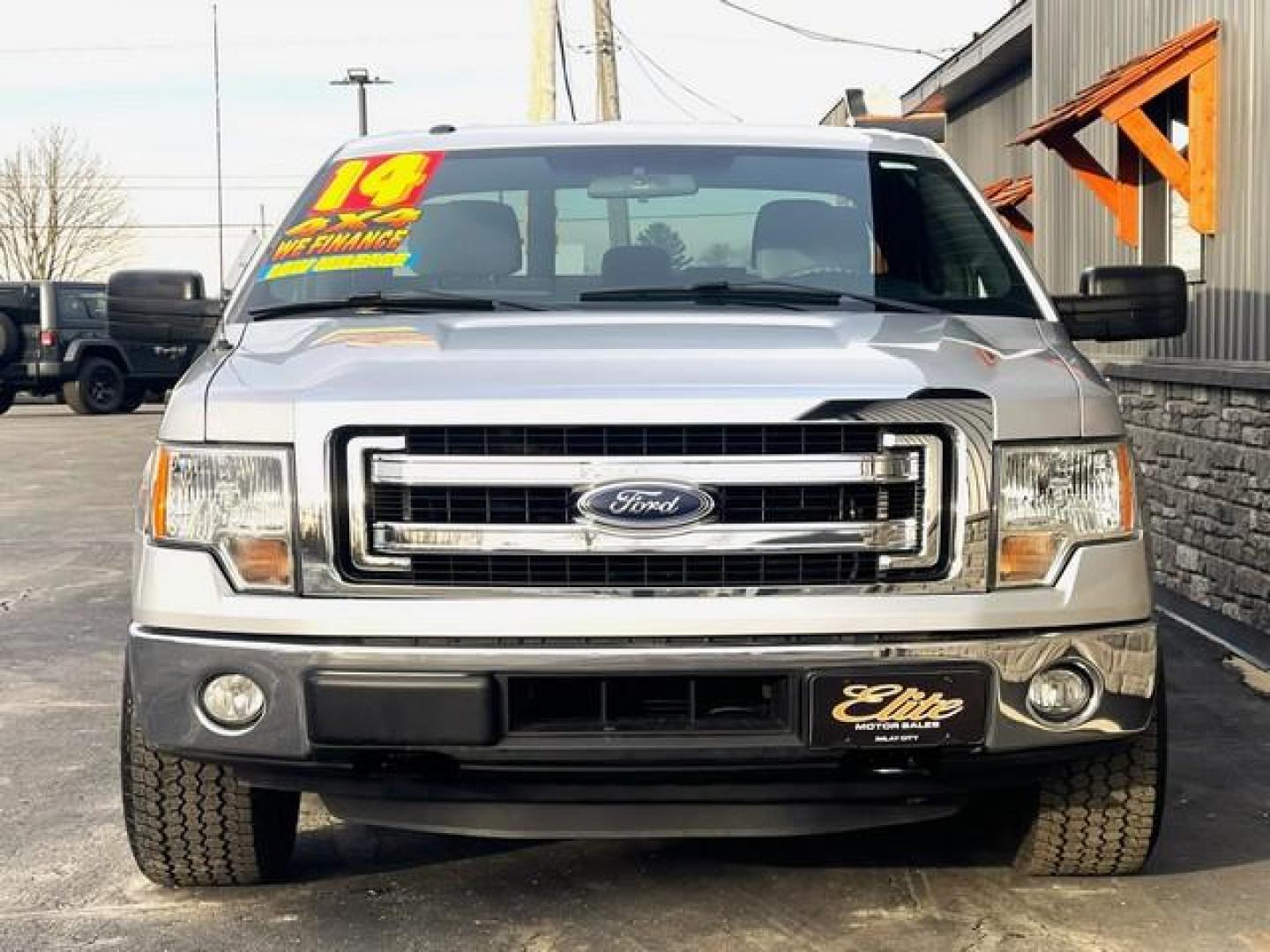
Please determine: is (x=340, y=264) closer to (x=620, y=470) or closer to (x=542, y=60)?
(x=620, y=470)

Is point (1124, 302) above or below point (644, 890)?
above

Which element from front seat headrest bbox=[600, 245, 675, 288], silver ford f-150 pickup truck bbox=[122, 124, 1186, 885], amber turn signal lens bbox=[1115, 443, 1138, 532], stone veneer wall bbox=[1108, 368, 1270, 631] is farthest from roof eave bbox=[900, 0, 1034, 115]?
silver ford f-150 pickup truck bbox=[122, 124, 1186, 885]

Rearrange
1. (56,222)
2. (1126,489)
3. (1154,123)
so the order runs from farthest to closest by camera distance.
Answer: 1. (56,222)
2. (1154,123)
3. (1126,489)

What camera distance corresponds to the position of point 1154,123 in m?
11.5

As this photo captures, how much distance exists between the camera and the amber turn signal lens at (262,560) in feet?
12.4

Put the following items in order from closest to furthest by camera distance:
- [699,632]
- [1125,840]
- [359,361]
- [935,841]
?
[699,632] → [359,361] → [1125,840] → [935,841]

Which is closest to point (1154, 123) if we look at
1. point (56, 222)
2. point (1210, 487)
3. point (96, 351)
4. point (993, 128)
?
point (1210, 487)

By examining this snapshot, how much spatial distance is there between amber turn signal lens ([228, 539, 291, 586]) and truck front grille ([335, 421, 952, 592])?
0.39ft

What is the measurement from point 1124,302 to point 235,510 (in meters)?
2.48

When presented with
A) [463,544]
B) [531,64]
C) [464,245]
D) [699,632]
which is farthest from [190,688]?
[531,64]

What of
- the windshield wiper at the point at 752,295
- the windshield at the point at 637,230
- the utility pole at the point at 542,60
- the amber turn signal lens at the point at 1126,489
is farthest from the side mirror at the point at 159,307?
the utility pole at the point at 542,60

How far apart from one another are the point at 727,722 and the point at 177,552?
3.82 feet

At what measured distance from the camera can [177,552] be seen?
3.86 metres

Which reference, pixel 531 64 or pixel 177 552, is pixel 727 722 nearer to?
pixel 177 552
